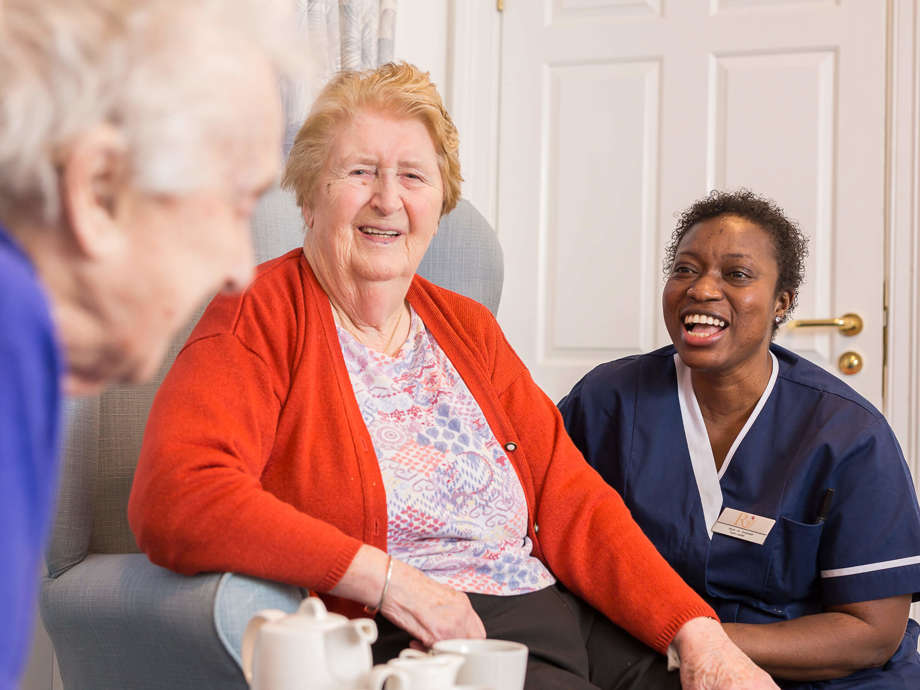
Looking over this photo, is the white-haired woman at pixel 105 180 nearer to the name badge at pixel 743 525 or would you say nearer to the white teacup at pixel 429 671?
the white teacup at pixel 429 671

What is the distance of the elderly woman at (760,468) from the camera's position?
1585 mm

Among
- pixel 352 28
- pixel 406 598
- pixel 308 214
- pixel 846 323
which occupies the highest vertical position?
pixel 352 28

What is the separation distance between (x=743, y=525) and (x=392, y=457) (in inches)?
25.8

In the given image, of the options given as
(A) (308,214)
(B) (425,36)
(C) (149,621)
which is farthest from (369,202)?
(B) (425,36)

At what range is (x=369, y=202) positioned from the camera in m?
1.46

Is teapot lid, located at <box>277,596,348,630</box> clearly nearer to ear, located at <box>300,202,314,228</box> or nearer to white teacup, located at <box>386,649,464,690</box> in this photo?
white teacup, located at <box>386,649,464,690</box>

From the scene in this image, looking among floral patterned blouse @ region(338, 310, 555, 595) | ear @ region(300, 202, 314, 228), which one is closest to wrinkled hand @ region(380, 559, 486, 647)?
floral patterned blouse @ region(338, 310, 555, 595)

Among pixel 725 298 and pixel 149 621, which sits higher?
pixel 725 298

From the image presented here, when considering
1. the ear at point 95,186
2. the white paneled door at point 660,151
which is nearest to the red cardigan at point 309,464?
the ear at point 95,186

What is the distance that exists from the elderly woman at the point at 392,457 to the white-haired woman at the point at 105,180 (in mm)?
568

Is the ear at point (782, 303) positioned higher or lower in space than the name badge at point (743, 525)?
higher

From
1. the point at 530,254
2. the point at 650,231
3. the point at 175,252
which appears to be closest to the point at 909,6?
the point at 650,231

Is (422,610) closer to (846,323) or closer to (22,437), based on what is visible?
(22,437)

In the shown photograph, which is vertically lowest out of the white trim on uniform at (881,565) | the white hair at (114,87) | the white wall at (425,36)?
the white trim on uniform at (881,565)
